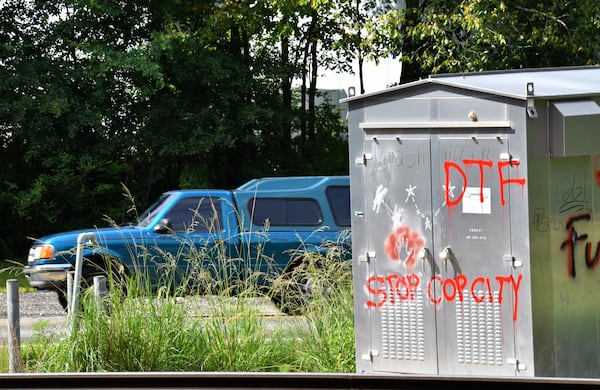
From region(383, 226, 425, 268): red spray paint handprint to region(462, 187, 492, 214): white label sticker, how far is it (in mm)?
436

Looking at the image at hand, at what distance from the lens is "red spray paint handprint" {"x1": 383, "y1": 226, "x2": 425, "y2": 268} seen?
25.7ft

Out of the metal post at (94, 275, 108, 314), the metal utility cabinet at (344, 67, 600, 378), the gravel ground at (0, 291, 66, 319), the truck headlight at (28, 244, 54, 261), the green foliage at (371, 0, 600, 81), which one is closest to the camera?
the metal utility cabinet at (344, 67, 600, 378)

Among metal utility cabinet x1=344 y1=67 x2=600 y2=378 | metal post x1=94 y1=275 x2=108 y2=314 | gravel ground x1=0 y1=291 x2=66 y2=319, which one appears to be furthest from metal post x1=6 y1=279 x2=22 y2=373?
gravel ground x1=0 y1=291 x2=66 y2=319

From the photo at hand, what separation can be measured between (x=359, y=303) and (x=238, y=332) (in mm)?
994

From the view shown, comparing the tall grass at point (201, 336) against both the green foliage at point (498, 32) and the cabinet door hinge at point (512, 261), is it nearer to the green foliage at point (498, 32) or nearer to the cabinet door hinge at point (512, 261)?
the cabinet door hinge at point (512, 261)

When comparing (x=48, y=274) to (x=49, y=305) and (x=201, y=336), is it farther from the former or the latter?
(x=201, y=336)

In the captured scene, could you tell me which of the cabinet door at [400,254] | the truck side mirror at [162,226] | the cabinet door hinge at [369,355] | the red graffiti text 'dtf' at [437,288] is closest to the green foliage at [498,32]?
the truck side mirror at [162,226]

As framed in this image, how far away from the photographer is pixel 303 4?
840 inches

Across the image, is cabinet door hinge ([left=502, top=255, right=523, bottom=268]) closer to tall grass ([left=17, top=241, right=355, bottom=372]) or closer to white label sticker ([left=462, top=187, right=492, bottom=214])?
white label sticker ([left=462, top=187, right=492, bottom=214])

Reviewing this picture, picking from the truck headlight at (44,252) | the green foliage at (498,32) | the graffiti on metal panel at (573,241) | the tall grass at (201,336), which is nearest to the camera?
the graffiti on metal panel at (573,241)

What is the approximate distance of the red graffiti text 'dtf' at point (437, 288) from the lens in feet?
24.7

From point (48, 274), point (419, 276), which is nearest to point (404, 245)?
point (419, 276)

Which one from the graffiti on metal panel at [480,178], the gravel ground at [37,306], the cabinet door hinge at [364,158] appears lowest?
the gravel ground at [37,306]

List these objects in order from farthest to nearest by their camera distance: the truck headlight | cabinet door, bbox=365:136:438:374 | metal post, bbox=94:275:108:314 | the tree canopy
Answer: the tree canopy → the truck headlight → metal post, bbox=94:275:108:314 → cabinet door, bbox=365:136:438:374
